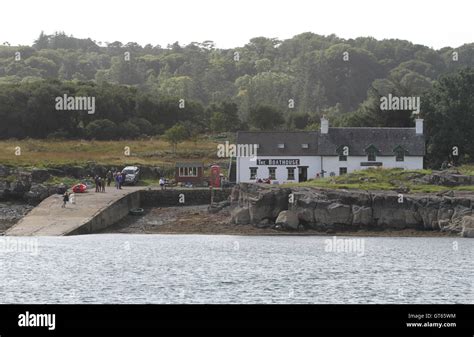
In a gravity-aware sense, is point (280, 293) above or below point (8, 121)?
below

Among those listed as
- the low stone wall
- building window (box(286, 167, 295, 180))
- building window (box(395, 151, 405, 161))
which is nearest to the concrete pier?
the low stone wall

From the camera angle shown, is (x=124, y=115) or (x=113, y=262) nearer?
(x=113, y=262)

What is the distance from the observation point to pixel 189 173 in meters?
93.2

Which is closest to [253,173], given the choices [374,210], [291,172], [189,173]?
[291,172]

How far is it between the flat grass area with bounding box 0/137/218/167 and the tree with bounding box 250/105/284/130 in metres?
15.4

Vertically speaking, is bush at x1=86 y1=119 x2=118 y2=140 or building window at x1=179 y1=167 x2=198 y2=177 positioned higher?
bush at x1=86 y1=119 x2=118 y2=140

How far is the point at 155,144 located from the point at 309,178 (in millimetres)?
26120

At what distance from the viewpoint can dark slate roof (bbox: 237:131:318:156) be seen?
3688 inches

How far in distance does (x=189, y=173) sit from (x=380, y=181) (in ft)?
61.3

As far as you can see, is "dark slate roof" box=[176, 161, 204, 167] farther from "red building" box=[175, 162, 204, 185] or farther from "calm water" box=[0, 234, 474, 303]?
"calm water" box=[0, 234, 474, 303]

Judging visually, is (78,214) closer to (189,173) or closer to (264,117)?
(189,173)

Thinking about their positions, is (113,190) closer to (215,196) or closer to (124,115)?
(215,196)
